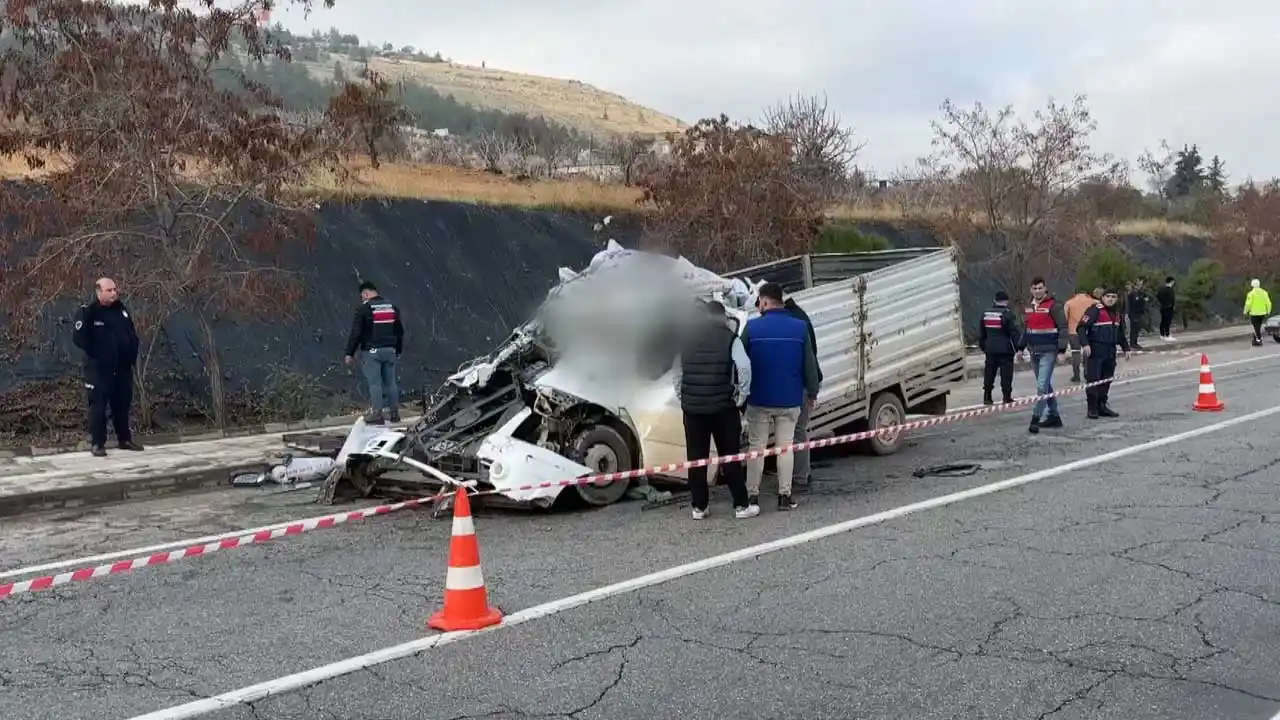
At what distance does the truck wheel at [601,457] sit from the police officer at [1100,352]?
7102 mm

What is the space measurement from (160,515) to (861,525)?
19.8 ft

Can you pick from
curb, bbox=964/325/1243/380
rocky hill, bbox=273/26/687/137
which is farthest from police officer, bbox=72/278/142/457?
rocky hill, bbox=273/26/687/137

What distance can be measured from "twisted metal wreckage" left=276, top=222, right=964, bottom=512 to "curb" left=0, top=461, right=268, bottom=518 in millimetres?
1966

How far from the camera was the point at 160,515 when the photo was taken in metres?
9.81

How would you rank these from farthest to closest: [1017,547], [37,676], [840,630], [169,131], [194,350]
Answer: [194,350], [169,131], [1017,547], [840,630], [37,676]

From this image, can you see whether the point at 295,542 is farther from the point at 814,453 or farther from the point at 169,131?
the point at 169,131

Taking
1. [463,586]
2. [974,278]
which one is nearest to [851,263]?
[463,586]

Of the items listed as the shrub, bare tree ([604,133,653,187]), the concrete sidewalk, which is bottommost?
the concrete sidewalk

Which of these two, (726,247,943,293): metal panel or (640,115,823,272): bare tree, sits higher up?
(640,115,823,272): bare tree

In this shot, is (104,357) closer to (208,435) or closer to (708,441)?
(208,435)

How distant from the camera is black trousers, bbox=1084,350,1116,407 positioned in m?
13.9

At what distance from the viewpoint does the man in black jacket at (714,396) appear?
329 inches

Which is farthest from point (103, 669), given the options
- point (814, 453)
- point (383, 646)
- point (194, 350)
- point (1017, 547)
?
point (194, 350)

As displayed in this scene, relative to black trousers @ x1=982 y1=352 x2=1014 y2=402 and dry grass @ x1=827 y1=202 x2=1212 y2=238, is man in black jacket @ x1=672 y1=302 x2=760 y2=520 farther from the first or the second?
dry grass @ x1=827 y1=202 x2=1212 y2=238
